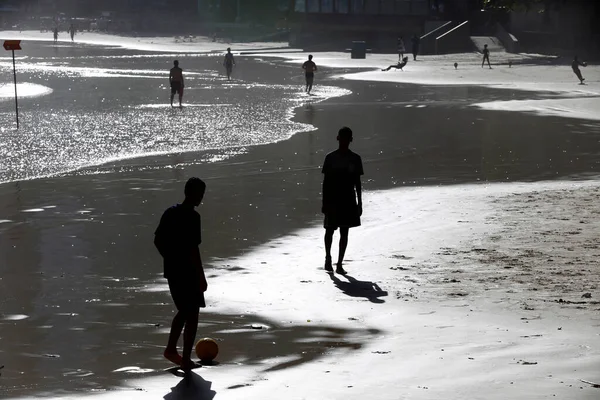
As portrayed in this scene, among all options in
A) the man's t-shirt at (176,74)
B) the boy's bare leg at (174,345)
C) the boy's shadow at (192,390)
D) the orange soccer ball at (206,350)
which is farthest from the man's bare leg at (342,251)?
the man's t-shirt at (176,74)

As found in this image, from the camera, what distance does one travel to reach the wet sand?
9.94 meters

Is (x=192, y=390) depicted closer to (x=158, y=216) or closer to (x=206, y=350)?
(x=206, y=350)

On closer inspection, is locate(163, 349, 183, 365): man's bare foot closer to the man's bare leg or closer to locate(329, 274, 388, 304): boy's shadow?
locate(329, 274, 388, 304): boy's shadow

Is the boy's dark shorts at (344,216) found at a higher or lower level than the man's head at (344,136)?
lower

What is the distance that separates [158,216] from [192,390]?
337 inches

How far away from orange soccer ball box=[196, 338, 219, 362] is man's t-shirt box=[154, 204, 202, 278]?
1.93ft

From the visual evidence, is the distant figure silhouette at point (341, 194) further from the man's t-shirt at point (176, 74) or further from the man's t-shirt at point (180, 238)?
the man's t-shirt at point (176, 74)

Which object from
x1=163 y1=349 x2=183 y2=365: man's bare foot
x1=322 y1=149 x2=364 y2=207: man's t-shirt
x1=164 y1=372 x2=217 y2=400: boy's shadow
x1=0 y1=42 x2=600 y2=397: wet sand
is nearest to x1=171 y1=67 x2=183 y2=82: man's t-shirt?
x1=0 y1=42 x2=600 y2=397: wet sand

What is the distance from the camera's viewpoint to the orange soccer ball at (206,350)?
936 centimetres

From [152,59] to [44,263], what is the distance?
64.0 metres

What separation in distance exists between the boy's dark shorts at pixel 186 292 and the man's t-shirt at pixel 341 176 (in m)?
4.31

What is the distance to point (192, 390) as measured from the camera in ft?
28.2

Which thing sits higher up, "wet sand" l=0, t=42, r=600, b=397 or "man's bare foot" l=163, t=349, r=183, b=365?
"man's bare foot" l=163, t=349, r=183, b=365

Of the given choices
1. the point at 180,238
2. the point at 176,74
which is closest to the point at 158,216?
the point at 180,238
